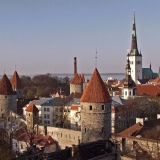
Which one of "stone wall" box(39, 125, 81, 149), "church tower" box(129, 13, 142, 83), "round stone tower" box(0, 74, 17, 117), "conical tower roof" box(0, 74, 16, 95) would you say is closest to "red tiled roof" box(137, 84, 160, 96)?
"round stone tower" box(0, 74, 17, 117)

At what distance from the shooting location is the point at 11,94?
3891 centimetres

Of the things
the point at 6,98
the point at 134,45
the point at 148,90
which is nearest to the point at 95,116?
the point at 6,98

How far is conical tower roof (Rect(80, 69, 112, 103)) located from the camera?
71.7 feet

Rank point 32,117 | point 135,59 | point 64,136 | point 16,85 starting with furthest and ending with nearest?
1. point 135,59
2. point 16,85
3. point 32,117
4. point 64,136

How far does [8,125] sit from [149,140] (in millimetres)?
20659

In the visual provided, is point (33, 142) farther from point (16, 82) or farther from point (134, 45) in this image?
point (134, 45)

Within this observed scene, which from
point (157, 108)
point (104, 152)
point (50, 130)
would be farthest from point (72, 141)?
point (157, 108)

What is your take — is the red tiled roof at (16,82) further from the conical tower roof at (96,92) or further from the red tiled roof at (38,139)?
the conical tower roof at (96,92)

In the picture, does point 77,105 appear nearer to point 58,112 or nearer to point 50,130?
point 58,112

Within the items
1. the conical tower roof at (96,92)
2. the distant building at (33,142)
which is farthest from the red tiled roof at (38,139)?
the conical tower roof at (96,92)

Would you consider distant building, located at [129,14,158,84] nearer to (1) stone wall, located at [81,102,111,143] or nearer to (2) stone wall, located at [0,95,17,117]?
(2) stone wall, located at [0,95,17,117]

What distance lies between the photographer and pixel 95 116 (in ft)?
71.1

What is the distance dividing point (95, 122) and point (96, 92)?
2.30 metres

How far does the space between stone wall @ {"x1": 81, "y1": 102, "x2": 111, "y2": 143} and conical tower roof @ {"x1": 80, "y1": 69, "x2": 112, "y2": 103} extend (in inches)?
15.0
